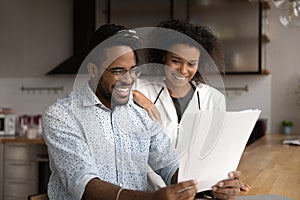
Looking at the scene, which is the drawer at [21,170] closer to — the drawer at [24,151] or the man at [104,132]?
the drawer at [24,151]

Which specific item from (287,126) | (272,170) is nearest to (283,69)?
(287,126)

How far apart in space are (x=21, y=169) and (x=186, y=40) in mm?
3061

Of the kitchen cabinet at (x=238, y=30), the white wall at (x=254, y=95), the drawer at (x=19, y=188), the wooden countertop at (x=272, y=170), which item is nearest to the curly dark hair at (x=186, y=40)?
the wooden countertop at (x=272, y=170)

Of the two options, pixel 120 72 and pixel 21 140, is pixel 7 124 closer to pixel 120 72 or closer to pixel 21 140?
pixel 21 140

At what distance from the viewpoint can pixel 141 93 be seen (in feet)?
3.32

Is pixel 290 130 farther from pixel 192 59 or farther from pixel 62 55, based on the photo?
pixel 192 59

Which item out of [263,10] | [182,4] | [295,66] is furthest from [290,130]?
[182,4]

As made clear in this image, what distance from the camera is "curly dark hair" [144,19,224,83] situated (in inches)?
35.9

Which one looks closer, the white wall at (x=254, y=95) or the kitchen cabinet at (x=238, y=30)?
the kitchen cabinet at (x=238, y=30)

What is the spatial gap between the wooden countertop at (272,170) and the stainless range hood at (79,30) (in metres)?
2.01

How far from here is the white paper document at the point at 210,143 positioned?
88 cm

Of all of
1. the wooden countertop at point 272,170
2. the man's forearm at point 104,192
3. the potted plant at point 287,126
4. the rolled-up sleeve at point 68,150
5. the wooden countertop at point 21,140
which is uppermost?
the rolled-up sleeve at point 68,150

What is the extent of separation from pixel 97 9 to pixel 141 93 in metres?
3.00

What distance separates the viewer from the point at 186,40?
0.94m
